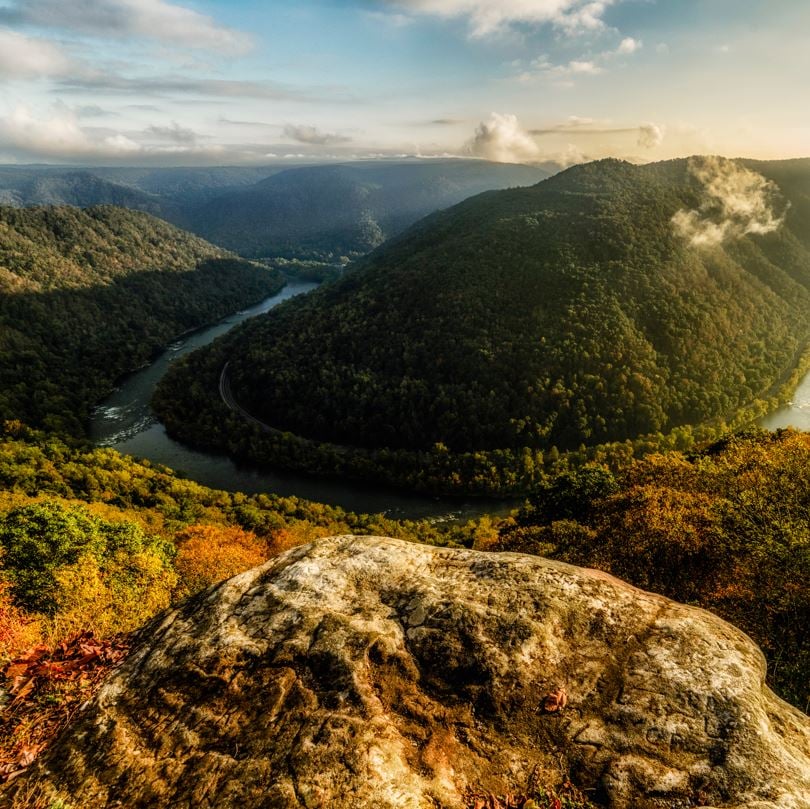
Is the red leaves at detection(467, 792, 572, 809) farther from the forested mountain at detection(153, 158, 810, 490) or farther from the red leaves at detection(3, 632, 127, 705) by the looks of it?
the forested mountain at detection(153, 158, 810, 490)

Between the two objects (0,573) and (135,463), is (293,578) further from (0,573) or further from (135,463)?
(135,463)

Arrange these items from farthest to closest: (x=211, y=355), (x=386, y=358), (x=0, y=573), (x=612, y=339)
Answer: (x=211, y=355) < (x=386, y=358) < (x=612, y=339) < (x=0, y=573)

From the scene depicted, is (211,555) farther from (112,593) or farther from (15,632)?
(15,632)

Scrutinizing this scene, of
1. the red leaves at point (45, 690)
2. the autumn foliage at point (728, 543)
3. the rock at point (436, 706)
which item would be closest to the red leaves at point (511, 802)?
the rock at point (436, 706)

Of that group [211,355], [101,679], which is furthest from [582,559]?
[211,355]

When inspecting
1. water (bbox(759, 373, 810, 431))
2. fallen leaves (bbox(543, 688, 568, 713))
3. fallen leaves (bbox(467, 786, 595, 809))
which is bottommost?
water (bbox(759, 373, 810, 431))

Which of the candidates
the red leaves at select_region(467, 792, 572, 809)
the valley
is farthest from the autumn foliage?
the red leaves at select_region(467, 792, 572, 809)
